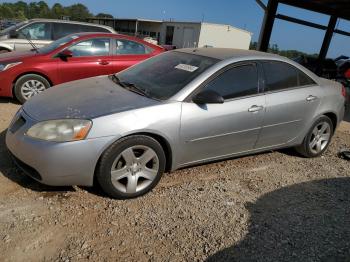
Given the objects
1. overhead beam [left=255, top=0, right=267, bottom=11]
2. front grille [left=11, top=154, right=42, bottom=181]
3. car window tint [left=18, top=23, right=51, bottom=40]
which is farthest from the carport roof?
front grille [left=11, top=154, right=42, bottom=181]

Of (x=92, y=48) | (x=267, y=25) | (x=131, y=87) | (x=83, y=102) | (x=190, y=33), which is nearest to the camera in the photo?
(x=83, y=102)

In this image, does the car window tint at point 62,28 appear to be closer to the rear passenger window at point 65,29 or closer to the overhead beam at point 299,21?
the rear passenger window at point 65,29

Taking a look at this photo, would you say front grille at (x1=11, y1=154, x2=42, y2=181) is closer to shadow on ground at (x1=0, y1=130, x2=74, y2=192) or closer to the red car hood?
shadow on ground at (x1=0, y1=130, x2=74, y2=192)

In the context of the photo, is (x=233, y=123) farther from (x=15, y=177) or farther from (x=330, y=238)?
(x=15, y=177)

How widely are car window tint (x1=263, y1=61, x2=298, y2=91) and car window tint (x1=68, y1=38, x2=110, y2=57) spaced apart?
370cm

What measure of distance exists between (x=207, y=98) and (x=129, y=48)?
13.5ft

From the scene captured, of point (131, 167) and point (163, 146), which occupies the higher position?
point (163, 146)

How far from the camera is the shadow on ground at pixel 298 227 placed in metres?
3.14

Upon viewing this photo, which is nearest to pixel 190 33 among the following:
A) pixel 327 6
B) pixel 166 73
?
pixel 327 6

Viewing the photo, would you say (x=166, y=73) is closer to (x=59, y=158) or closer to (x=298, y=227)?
(x=59, y=158)

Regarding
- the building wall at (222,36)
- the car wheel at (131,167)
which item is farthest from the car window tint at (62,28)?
the building wall at (222,36)

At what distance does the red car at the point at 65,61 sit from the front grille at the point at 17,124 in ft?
10.2

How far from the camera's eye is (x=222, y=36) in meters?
43.5

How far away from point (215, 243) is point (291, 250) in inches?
25.8
